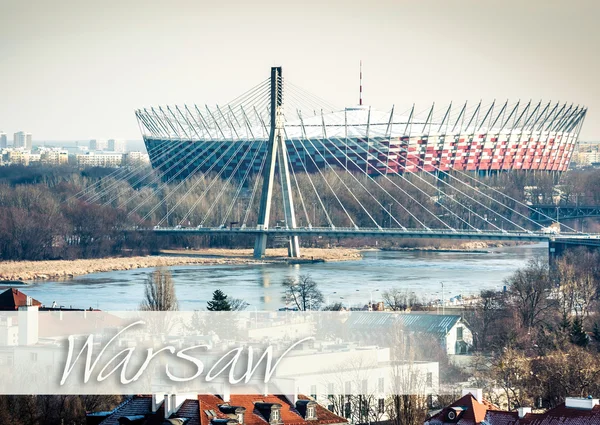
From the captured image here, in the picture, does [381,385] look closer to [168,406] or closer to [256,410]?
[256,410]

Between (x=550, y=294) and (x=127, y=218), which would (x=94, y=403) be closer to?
(x=550, y=294)

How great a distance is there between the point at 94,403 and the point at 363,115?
158ft

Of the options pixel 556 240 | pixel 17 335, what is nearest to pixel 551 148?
pixel 556 240

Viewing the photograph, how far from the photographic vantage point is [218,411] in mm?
11562

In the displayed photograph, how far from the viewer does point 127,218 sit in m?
46.1

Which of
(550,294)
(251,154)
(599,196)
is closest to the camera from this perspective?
(550,294)

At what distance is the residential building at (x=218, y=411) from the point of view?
37.4ft

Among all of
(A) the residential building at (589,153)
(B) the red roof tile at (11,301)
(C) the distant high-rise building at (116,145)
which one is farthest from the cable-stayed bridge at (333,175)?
(C) the distant high-rise building at (116,145)

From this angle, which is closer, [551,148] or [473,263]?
[473,263]

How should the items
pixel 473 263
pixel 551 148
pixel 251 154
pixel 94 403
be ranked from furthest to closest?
pixel 551 148, pixel 251 154, pixel 473 263, pixel 94 403

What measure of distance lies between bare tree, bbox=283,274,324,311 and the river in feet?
0.68

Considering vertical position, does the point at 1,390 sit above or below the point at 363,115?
below

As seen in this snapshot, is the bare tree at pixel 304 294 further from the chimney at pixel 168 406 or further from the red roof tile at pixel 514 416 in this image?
the chimney at pixel 168 406

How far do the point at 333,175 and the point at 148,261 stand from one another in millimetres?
15374
